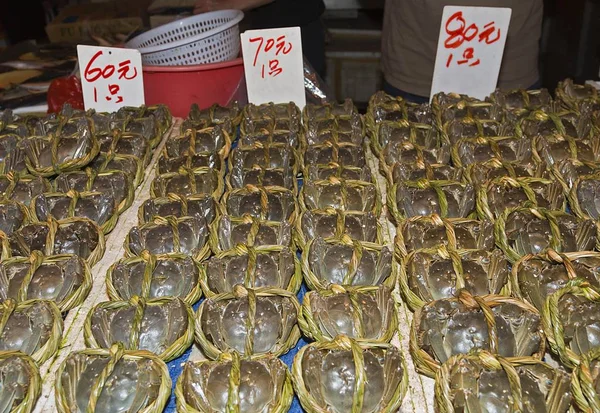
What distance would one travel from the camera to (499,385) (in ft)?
3.89

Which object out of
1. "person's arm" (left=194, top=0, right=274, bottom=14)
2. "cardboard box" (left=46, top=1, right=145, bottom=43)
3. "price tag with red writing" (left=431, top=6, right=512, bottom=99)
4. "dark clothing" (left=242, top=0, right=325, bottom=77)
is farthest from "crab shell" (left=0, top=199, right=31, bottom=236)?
"cardboard box" (left=46, top=1, right=145, bottom=43)

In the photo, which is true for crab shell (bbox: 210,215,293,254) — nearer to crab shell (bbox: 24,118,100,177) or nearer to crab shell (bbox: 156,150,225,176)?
crab shell (bbox: 156,150,225,176)

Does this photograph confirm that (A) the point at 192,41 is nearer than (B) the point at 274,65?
No

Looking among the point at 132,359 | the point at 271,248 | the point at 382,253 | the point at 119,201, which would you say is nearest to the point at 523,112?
the point at 382,253

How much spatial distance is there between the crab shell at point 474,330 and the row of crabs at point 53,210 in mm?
840

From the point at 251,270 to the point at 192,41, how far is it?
1436 millimetres

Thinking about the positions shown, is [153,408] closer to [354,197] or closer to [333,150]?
[354,197]

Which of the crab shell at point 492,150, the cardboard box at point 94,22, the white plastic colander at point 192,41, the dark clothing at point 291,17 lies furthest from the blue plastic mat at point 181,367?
the cardboard box at point 94,22

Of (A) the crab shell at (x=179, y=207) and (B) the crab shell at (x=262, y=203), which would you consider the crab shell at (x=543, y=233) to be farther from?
(A) the crab shell at (x=179, y=207)

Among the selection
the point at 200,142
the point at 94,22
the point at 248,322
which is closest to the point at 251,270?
the point at 248,322

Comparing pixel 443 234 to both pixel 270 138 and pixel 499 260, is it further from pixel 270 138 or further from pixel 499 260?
pixel 270 138

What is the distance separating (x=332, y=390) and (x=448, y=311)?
0.32m

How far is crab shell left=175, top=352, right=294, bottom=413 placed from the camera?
3.97 feet

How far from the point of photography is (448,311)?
1348 millimetres
